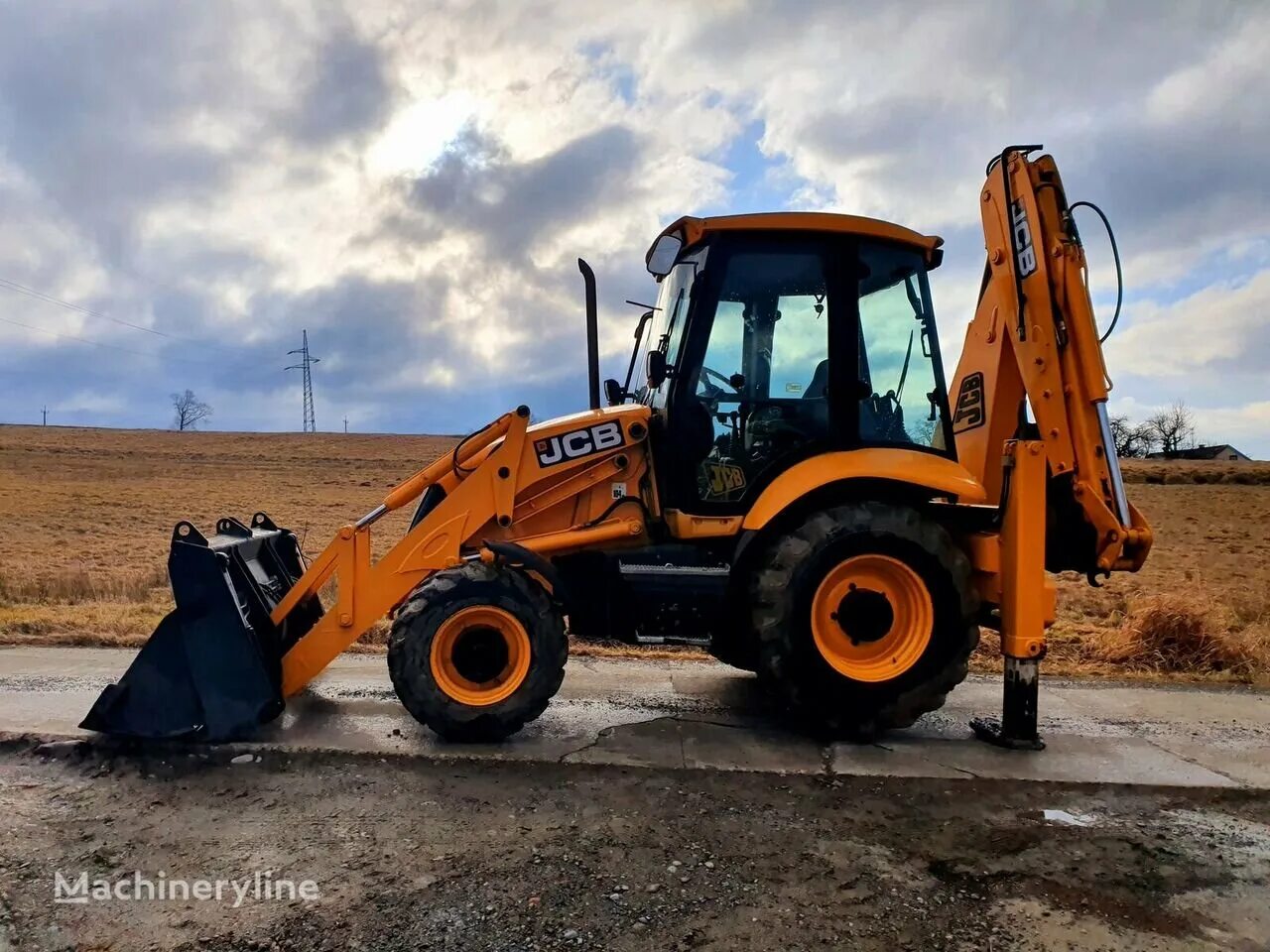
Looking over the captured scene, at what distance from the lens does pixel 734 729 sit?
5.32 meters

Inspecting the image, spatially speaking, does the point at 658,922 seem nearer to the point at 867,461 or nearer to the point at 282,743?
the point at 282,743

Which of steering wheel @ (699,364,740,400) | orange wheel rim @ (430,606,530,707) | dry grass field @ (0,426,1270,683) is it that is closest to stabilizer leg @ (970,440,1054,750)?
steering wheel @ (699,364,740,400)

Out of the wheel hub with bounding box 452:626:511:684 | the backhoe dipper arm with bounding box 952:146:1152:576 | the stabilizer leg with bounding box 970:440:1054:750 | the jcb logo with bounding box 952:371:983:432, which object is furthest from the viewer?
the jcb logo with bounding box 952:371:983:432

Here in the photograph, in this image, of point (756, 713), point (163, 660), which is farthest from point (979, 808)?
point (163, 660)

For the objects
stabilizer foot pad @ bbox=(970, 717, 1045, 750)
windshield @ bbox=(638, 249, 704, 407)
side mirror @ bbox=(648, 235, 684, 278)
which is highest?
side mirror @ bbox=(648, 235, 684, 278)

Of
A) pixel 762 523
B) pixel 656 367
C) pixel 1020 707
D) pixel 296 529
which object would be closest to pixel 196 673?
pixel 656 367

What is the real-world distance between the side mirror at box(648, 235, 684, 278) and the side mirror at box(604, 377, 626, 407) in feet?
3.26

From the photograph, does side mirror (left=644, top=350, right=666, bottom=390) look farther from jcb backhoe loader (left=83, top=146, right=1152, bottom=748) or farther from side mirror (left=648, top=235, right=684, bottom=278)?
side mirror (left=648, top=235, right=684, bottom=278)

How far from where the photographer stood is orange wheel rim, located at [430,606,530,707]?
484 centimetres

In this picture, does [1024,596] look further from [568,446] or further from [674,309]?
[568,446]

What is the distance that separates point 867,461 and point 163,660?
398 cm

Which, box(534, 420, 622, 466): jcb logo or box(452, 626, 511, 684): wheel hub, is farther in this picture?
box(534, 420, 622, 466): jcb logo

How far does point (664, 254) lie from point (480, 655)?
259cm

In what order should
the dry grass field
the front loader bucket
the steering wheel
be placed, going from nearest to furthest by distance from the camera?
the front loader bucket
the steering wheel
the dry grass field
